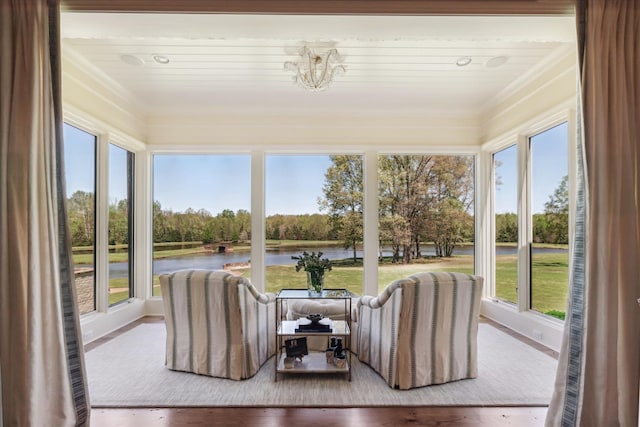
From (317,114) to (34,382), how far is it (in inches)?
164

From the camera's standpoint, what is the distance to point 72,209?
365 cm

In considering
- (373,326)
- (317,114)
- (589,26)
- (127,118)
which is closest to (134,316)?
(127,118)

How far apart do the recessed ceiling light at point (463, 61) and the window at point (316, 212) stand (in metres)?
1.93

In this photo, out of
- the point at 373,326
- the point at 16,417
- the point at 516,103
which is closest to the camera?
the point at 16,417

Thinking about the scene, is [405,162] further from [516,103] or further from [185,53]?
[185,53]

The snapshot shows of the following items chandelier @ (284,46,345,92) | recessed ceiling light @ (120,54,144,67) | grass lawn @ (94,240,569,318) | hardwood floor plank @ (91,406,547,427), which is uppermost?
recessed ceiling light @ (120,54,144,67)

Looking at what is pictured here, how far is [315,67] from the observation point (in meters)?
3.32

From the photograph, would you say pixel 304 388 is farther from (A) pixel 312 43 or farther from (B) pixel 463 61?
(B) pixel 463 61

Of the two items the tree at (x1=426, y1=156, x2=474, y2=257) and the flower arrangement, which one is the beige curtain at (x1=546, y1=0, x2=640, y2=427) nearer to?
the flower arrangement

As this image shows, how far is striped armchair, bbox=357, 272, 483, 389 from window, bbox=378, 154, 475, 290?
2.35 m

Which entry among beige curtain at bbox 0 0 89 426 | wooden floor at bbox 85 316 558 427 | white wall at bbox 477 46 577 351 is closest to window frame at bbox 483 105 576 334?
white wall at bbox 477 46 577 351

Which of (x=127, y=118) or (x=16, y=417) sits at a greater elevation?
(x=127, y=118)

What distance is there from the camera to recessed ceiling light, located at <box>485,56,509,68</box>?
11.2ft

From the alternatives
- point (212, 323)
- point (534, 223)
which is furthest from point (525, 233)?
point (212, 323)
